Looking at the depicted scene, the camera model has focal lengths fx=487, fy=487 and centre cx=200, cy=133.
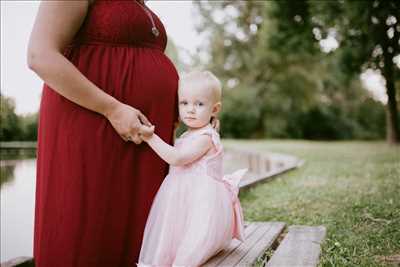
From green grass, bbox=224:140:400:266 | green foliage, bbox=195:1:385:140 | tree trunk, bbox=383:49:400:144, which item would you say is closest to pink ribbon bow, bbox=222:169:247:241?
green grass, bbox=224:140:400:266

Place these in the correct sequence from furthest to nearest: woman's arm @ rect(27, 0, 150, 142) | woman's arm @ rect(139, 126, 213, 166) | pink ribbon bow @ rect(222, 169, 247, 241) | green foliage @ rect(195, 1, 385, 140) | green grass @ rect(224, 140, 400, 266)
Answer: green foliage @ rect(195, 1, 385, 140) → green grass @ rect(224, 140, 400, 266) → pink ribbon bow @ rect(222, 169, 247, 241) → woman's arm @ rect(139, 126, 213, 166) → woman's arm @ rect(27, 0, 150, 142)

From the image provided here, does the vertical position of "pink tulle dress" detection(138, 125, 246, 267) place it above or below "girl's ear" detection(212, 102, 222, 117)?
below

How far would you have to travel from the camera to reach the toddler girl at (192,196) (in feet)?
7.15

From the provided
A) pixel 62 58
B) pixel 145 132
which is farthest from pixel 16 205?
pixel 62 58

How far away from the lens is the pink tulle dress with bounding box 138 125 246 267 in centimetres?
218

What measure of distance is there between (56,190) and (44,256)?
28 cm

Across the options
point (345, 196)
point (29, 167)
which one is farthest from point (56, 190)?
point (345, 196)

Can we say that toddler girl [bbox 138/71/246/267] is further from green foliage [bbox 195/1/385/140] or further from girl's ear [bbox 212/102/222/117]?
green foliage [bbox 195/1/385/140]

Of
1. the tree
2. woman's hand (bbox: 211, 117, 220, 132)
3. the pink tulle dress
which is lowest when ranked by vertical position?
the pink tulle dress

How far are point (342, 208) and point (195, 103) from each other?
265 cm

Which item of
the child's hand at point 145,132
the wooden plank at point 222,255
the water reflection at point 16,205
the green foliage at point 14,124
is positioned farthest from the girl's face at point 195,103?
the water reflection at point 16,205

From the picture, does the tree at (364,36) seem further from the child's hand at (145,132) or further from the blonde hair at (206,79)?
the child's hand at (145,132)

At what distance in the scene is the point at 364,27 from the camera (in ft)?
46.4

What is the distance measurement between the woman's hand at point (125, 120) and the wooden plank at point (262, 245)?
0.89 metres
